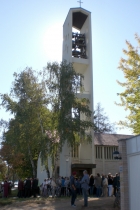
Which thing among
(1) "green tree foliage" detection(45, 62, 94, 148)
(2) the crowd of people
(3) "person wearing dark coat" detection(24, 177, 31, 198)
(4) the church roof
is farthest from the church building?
(3) "person wearing dark coat" detection(24, 177, 31, 198)

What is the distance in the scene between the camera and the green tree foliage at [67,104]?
69.6ft

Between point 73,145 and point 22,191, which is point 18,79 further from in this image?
point 22,191

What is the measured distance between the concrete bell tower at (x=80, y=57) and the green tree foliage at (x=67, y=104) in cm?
225

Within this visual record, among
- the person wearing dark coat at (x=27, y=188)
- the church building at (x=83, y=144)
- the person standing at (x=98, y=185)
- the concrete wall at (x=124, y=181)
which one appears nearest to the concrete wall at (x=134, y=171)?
the concrete wall at (x=124, y=181)

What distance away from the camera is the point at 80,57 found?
92.2 feet

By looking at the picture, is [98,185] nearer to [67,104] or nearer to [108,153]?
[67,104]

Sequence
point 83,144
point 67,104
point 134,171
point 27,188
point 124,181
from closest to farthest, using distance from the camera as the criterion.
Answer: point 134,171 → point 124,181 → point 27,188 → point 67,104 → point 83,144

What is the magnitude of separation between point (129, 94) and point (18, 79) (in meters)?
10.2

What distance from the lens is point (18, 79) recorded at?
23.9 m

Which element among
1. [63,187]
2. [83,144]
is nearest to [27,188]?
[63,187]

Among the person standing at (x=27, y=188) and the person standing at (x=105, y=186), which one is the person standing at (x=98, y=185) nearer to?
the person standing at (x=105, y=186)

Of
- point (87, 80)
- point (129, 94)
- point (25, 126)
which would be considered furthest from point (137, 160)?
point (87, 80)

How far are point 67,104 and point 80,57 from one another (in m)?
8.29

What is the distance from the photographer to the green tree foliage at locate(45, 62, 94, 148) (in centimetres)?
2121
